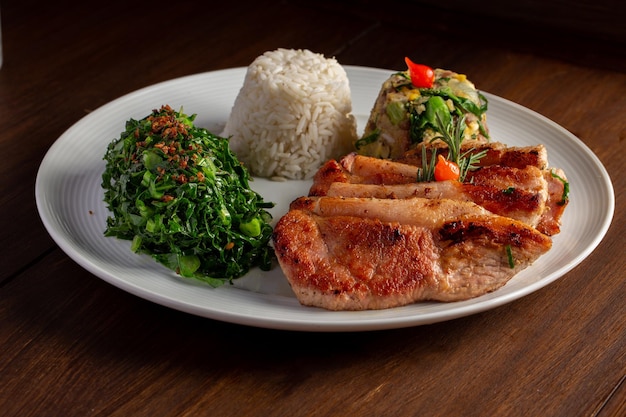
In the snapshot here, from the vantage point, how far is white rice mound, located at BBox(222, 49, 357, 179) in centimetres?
457

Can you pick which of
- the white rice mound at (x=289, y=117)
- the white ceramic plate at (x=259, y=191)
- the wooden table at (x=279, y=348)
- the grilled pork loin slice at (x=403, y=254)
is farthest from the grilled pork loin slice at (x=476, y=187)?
the white rice mound at (x=289, y=117)

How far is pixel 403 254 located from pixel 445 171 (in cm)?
63

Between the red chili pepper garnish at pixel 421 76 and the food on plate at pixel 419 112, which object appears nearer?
the food on plate at pixel 419 112

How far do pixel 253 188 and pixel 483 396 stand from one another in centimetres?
193

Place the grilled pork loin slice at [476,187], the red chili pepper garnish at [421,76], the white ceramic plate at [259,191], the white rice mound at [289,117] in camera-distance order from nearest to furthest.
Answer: the white ceramic plate at [259,191] → the grilled pork loin slice at [476,187] → the red chili pepper garnish at [421,76] → the white rice mound at [289,117]

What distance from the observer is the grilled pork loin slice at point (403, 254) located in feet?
10.5

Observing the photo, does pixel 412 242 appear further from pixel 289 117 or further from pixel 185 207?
pixel 289 117

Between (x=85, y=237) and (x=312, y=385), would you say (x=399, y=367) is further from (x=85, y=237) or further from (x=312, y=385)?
(x=85, y=237)

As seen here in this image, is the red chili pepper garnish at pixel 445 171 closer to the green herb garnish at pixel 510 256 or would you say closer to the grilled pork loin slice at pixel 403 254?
the grilled pork loin slice at pixel 403 254

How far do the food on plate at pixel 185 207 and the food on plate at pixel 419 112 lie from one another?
2.89 ft

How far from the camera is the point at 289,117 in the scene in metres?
4.59

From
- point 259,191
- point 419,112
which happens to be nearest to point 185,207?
point 259,191

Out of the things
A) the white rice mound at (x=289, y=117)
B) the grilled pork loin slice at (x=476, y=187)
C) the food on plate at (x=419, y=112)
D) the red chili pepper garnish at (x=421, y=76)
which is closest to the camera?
the grilled pork loin slice at (x=476, y=187)

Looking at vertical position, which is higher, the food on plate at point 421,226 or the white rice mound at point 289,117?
the food on plate at point 421,226
